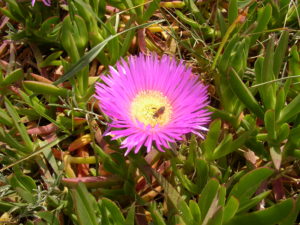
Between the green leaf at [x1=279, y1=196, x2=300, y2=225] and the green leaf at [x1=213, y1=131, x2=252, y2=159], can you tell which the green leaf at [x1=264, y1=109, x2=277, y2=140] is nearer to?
the green leaf at [x1=213, y1=131, x2=252, y2=159]

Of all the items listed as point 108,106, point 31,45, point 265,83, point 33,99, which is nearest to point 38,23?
point 31,45

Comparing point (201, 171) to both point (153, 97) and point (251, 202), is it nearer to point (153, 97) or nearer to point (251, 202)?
point (251, 202)

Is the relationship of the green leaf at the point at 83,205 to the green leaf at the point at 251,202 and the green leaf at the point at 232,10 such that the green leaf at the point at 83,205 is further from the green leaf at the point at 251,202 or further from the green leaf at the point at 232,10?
the green leaf at the point at 232,10

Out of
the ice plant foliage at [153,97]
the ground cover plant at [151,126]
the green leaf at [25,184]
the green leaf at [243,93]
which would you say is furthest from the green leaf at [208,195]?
the green leaf at [25,184]

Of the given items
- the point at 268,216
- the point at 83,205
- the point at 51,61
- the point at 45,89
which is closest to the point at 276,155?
the point at 268,216

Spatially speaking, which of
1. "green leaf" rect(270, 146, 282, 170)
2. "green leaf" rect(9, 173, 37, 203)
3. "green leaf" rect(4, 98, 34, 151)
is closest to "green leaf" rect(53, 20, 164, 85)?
"green leaf" rect(4, 98, 34, 151)

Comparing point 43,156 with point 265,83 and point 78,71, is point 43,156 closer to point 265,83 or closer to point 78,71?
point 78,71
